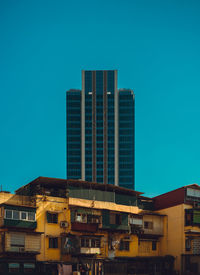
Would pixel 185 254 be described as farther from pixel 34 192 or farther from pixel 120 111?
pixel 120 111

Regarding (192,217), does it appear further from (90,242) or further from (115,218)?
(90,242)

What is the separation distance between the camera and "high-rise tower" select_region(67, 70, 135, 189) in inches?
6432

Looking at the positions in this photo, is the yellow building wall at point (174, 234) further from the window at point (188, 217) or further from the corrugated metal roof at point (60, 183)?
the corrugated metal roof at point (60, 183)

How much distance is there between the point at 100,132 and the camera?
16588 centimetres

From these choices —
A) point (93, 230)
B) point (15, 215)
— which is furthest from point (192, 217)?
point (15, 215)

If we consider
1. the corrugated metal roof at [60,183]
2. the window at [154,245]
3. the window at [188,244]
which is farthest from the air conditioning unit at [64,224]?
the window at [188,244]

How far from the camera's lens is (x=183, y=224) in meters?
62.8

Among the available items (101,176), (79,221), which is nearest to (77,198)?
(79,221)

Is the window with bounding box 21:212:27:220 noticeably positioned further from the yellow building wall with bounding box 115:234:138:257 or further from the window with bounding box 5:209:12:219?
the yellow building wall with bounding box 115:234:138:257

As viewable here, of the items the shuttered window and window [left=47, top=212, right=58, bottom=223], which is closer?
the shuttered window

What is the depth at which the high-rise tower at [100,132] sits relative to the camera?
16338 centimetres

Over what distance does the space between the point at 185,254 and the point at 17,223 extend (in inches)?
962

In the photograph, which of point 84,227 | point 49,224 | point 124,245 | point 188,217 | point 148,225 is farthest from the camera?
point 148,225

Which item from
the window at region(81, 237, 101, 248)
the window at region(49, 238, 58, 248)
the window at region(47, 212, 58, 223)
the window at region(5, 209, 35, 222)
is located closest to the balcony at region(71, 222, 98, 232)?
the window at region(81, 237, 101, 248)
